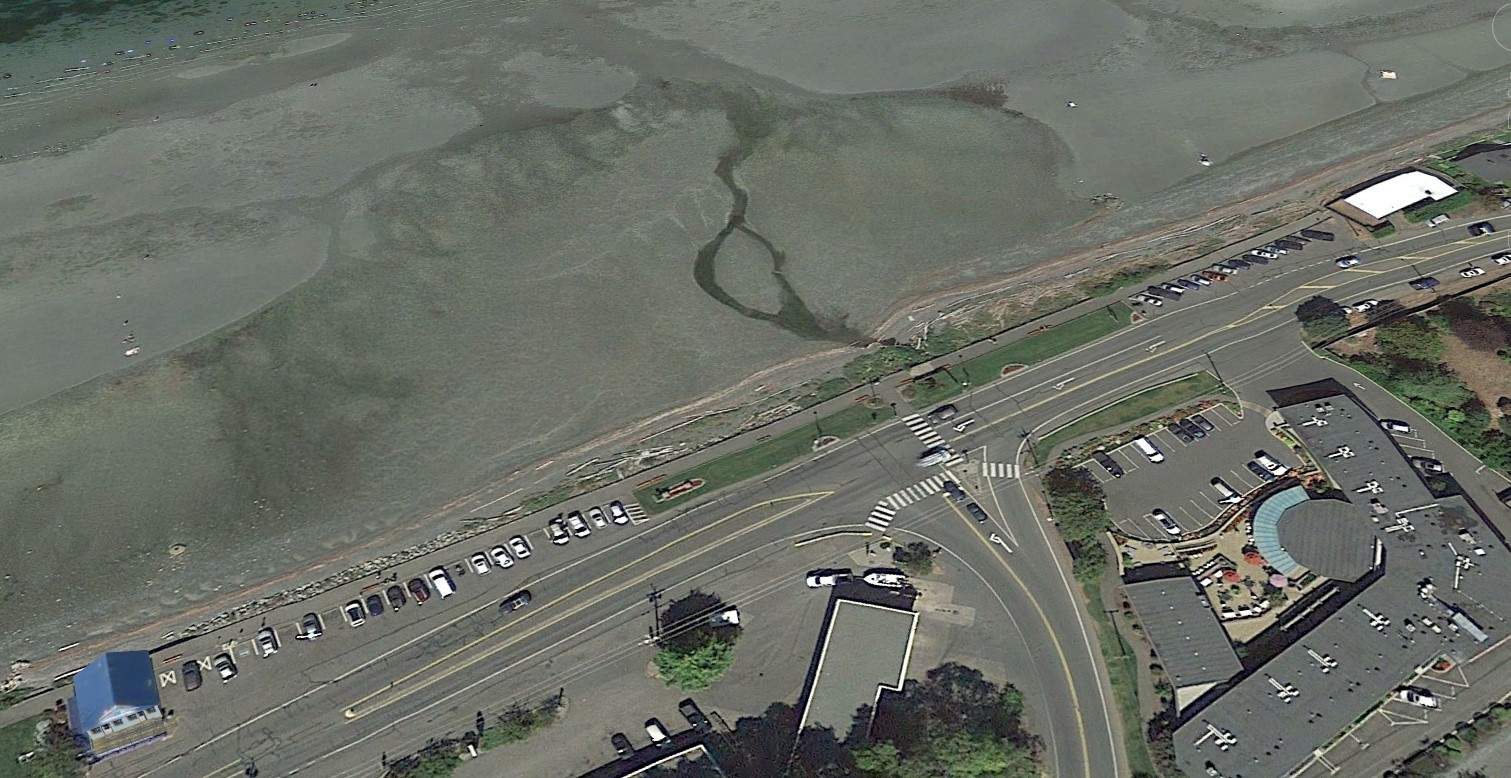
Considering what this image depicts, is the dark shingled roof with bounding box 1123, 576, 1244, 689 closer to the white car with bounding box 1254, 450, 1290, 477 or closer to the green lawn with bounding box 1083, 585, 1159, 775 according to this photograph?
the green lawn with bounding box 1083, 585, 1159, 775

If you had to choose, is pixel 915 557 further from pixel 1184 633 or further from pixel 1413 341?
pixel 1413 341

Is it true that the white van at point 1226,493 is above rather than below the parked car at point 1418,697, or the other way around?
above

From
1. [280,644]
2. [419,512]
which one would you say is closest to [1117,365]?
[419,512]

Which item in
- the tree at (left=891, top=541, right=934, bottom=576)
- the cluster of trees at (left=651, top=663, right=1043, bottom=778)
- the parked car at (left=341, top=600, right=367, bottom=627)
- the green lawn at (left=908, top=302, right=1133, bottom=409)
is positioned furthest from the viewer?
the green lawn at (left=908, top=302, right=1133, bottom=409)

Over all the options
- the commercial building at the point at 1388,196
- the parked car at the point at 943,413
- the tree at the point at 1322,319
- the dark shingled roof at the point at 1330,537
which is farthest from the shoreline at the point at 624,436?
the dark shingled roof at the point at 1330,537

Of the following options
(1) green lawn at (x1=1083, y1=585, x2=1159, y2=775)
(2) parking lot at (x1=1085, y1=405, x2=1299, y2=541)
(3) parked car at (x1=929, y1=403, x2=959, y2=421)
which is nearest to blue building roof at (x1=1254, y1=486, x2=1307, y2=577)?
(2) parking lot at (x1=1085, y1=405, x2=1299, y2=541)

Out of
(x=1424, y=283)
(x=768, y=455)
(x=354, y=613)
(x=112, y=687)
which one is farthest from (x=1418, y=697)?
(x=112, y=687)

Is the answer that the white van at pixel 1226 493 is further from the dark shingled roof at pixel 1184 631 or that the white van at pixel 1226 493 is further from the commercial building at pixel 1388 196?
the commercial building at pixel 1388 196
